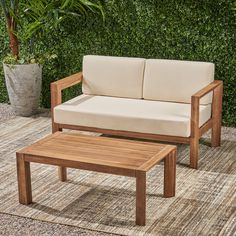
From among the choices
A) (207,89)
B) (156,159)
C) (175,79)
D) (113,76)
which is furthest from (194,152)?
(113,76)

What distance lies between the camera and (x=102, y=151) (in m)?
3.92

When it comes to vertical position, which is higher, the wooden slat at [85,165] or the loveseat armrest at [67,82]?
the loveseat armrest at [67,82]

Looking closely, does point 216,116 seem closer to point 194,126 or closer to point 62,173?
point 194,126

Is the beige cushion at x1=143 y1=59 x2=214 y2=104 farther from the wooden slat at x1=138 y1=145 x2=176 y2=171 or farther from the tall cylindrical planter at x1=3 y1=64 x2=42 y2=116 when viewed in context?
the tall cylindrical planter at x1=3 y1=64 x2=42 y2=116

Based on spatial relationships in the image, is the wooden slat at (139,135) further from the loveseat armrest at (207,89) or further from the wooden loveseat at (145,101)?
the loveseat armrest at (207,89)

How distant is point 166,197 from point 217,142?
1.27 meters

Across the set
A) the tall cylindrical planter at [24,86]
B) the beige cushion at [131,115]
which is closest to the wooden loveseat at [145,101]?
the beige cushion at [131,115]

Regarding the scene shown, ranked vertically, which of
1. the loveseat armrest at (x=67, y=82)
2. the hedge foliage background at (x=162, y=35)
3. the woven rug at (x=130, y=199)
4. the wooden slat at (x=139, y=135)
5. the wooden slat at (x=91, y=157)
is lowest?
the woven rug at (x=130, y=199)

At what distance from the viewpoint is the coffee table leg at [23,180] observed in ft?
12.7

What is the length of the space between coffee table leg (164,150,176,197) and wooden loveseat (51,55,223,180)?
61cm

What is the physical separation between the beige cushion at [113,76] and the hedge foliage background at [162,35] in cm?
50

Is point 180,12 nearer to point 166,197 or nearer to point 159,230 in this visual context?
point 166,197

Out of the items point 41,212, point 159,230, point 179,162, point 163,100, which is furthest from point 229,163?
point 41,212

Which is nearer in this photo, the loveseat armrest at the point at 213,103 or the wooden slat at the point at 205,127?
the loveseat armrest at the point at 213,103
